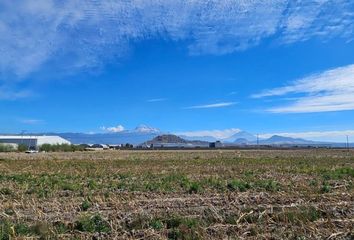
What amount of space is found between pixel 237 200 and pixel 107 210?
4373mm

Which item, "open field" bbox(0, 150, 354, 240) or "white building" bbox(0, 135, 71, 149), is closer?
"open field" bbox(0, 150, 354, 240)

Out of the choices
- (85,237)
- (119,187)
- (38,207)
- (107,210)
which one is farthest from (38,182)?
(85,237)

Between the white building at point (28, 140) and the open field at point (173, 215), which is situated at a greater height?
the white building at point (28, 140)

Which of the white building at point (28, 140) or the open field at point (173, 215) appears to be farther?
the white building at point (28, 140)

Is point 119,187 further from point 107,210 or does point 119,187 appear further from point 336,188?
point 336,188

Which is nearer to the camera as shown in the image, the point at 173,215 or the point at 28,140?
the point at 173,215

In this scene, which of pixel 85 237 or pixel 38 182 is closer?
pixel 85 237

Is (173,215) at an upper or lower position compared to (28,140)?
lower

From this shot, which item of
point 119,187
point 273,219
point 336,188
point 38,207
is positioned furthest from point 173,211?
point 336,188

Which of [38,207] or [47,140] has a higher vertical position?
[47,140]

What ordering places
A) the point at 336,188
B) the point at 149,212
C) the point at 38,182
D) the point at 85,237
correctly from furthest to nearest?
1. the point at 38,182
2. the point at 336,188
3. the point at 149,212
4. the point at 85,237

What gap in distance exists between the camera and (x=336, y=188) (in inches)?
746

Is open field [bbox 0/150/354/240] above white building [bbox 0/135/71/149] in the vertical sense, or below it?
below

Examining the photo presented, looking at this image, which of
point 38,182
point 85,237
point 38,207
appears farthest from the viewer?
point 38,182
